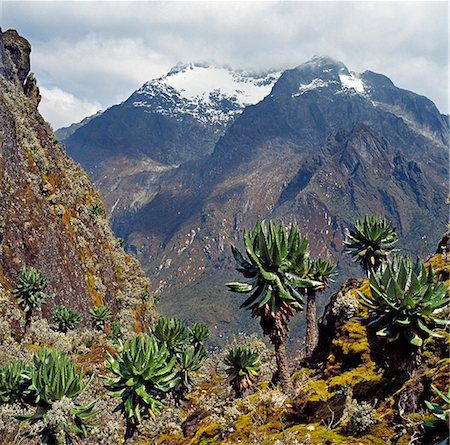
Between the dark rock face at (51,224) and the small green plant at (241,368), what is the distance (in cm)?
3014

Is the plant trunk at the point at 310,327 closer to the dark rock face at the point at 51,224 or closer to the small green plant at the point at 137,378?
the small green plant at the point at 137,378

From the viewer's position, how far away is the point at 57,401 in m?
14.6

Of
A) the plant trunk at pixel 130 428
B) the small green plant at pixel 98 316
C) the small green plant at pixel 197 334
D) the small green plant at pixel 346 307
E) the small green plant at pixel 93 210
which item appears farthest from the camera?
the small green plant at pixel 93 210

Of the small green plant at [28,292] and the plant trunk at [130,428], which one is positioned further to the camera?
the small green plant at [28,292]

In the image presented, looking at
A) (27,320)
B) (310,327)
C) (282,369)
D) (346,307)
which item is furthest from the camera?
(27,320)

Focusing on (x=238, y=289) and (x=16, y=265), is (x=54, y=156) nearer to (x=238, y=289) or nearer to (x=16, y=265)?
(x=16, y=265)

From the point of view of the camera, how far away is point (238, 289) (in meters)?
15.4

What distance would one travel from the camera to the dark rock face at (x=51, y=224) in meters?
51.2

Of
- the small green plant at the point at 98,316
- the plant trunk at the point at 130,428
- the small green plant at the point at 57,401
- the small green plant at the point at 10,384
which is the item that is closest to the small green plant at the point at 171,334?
the small green plant at the point at 10,384

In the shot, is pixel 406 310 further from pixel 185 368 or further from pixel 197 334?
pixel 197 334

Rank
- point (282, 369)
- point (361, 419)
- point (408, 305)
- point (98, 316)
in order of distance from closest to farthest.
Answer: point (361, 419) → point (408, 305) → point (282, 369) → point (98, 316)

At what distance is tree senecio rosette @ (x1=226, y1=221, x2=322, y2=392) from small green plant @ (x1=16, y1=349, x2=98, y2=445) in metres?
6.59

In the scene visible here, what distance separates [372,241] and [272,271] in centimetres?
1282

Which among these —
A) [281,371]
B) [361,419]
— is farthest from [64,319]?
[361,419]
